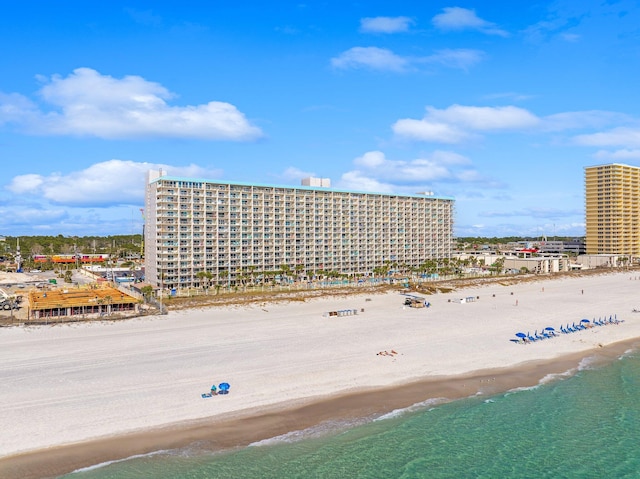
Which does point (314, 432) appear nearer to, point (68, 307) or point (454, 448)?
point (454, 448)

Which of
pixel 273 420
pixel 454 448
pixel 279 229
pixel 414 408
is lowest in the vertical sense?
pixel 454 448

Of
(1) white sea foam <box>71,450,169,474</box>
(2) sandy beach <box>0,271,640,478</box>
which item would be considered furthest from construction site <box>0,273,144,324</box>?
(1) white sea foam <box>71,450,169,474</box>

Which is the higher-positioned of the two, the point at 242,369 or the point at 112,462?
the point at 242,369

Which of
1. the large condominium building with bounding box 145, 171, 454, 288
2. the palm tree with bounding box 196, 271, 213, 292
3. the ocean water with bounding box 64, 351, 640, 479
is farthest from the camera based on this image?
the large condominium building with bounding box 145, 171, 454, 288

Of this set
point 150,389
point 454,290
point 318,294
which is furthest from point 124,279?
point 150,389

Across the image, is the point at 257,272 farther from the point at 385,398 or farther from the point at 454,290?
the point at 385,398

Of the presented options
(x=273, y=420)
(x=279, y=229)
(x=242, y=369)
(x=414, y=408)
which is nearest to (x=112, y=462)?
(x=273, y=420)

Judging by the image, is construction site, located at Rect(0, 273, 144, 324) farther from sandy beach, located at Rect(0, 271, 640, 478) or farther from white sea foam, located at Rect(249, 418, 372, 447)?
white sea foam, located at Rect(249, 418, 372, 447)
